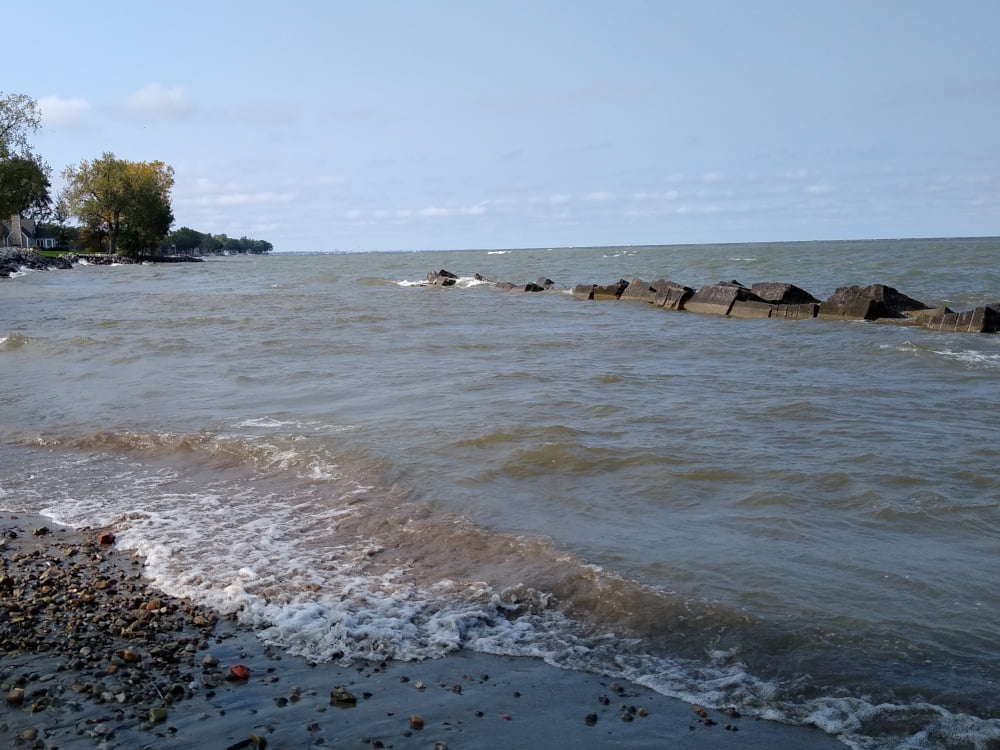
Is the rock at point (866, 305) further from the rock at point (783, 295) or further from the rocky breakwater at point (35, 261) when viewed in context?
the rocky breakwater at point (35, 261)

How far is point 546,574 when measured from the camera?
19.9ft

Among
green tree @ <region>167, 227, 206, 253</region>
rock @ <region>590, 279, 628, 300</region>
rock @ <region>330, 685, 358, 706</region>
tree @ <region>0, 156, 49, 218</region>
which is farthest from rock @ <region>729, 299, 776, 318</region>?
green tree @ <region>167, 227, 206, 253</region>

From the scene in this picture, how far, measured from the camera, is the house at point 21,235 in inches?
3893

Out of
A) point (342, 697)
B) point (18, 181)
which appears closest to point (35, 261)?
point (18, 181)

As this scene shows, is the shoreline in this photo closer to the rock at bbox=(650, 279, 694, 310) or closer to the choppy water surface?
the choppy water surface

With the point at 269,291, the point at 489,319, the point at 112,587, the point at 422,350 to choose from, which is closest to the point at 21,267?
the point at 269,291

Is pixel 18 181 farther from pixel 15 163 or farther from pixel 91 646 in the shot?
pixel 91 646

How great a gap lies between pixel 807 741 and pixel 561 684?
1209 mm

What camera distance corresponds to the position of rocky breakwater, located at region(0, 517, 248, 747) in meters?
4.09

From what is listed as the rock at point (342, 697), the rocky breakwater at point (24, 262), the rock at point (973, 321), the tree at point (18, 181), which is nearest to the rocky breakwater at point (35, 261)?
the rocky breakwater at point (24, 262)

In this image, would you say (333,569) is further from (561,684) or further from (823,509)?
(823,509)

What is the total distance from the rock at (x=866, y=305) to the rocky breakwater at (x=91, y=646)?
22456 mm

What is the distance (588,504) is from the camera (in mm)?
7742

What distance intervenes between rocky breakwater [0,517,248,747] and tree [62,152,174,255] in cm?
9567
